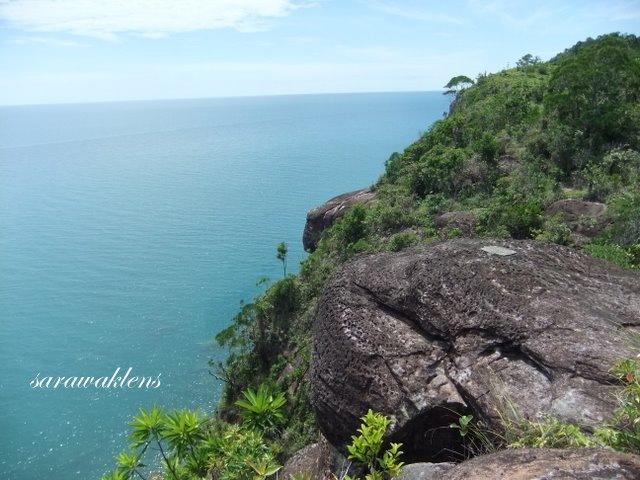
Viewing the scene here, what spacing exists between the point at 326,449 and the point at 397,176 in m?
31.1

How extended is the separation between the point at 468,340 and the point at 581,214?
1474 centimetres

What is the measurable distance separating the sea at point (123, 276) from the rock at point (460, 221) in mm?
19571

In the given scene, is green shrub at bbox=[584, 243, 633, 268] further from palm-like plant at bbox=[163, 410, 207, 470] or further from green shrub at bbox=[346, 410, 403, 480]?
palm-like plant at bbox=[163, 410, 207, 470]

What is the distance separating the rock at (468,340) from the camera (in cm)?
685

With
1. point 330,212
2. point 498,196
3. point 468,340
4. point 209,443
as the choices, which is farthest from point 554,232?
point 330,212

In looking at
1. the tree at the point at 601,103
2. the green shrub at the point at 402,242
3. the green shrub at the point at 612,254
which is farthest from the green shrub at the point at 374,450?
the tree at the point at 601,103

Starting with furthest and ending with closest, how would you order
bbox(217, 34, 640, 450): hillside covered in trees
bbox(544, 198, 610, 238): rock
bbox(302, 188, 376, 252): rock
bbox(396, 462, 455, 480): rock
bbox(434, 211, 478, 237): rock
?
bbox(302, 188, 376, 252): rock, bbox(434, 211, 478, 237): rock, bbox(217, 34, 640, 450): hillside covered in trees, bbox(544, 198, 610, 238): rock, bbox(396, 462, 455, 480): rock

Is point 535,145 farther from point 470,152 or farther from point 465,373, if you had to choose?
point 465,373

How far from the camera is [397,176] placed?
126 ft

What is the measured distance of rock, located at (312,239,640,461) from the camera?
22.5 feet

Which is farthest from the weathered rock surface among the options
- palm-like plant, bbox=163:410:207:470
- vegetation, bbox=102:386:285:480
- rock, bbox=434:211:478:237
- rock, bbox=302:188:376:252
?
rock, bbox=302:188:376:252

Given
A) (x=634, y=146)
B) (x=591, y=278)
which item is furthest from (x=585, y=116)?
(x=591, y=278)

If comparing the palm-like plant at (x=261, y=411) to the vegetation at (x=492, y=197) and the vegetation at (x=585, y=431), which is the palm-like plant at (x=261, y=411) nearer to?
the vegetation at (x=585, y=431)

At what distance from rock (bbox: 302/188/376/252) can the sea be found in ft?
30.0
